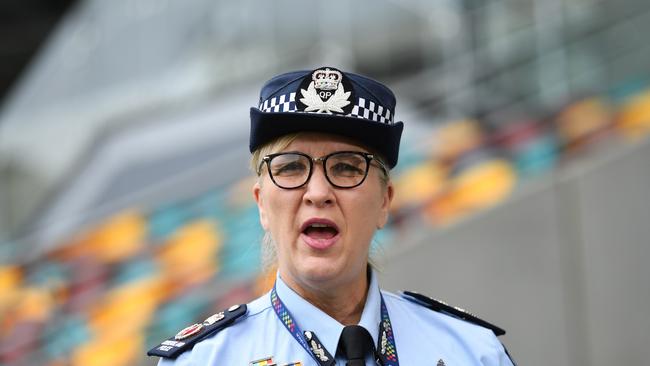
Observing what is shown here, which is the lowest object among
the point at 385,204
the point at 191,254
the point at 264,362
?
the point at 264,362

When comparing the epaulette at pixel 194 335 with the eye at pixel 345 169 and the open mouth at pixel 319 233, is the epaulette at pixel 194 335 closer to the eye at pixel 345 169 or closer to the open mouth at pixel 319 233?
the open mouth at pixel 319 233

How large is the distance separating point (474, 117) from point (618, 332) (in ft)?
7.02

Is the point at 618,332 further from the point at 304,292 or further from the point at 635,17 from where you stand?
the point at 304,292

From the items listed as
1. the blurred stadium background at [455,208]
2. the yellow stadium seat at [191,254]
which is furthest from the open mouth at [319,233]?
the yellow stadium seat at [191,254]

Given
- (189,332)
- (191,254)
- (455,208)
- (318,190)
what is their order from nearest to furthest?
(318,190) → (189,332) → (455,208) → (191,254)

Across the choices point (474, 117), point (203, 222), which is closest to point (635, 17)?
point (474, 117)

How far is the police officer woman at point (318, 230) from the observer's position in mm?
2361

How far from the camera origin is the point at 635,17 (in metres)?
7.93

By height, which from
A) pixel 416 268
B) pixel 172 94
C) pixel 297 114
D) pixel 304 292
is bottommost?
pixel 304 292

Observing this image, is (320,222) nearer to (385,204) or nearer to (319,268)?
(319,268)

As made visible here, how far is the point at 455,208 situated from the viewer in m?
7.20

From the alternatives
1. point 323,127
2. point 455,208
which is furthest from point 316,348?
point 455,208

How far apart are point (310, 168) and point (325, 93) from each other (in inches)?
7.5

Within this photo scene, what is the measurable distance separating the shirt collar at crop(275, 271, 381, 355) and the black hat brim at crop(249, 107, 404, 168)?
361 millimetres
